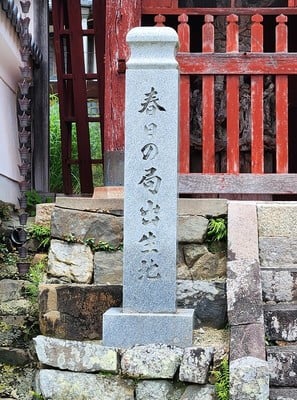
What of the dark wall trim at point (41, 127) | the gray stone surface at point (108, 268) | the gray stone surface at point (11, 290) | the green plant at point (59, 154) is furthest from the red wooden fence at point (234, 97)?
the green plant at point (59, 154)

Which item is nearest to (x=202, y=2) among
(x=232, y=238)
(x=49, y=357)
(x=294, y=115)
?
(x=294, y=115)

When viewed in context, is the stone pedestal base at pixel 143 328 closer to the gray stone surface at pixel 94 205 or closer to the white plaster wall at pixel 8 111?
the gray stone surface at pixel 94 205

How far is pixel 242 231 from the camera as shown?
4969 mm

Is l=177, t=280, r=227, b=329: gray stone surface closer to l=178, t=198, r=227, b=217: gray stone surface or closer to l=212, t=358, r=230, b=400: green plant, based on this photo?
l=178, t=198, r=227, b=217: gray stone surface

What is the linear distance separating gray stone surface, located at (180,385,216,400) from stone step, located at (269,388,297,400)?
1.05 feet

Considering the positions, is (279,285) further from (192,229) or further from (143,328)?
(143,328)

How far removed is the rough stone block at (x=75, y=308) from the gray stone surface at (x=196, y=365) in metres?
0.77

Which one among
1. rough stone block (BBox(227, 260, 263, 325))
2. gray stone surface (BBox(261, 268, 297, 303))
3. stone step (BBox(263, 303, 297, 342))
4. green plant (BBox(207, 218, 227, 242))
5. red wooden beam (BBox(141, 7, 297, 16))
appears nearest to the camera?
rough stone block (BBox(227, 260, 263, 325))

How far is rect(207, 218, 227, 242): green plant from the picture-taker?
16.4 feet

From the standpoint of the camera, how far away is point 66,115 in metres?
9.13

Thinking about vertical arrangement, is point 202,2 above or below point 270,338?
above

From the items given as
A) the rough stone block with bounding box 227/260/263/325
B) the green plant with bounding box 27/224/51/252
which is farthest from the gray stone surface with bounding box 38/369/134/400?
the green plant with bounding box 27/224/51/252

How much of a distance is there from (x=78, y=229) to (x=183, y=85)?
1601 mm

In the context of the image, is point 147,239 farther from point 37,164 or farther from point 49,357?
point 37,164
